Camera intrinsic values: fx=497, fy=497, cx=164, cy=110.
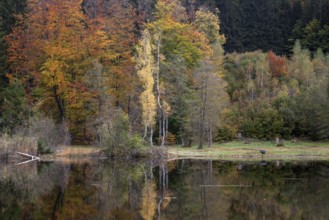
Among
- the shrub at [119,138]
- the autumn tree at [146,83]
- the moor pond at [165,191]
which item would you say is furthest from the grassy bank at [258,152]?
the moor pond at [165,191]

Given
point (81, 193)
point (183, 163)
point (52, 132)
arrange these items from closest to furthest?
1. point (81, 193)
2. point (183, 163)
3. point (52, 132)

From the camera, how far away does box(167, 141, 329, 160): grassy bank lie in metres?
38.3

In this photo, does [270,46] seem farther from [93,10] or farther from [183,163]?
[183,163]

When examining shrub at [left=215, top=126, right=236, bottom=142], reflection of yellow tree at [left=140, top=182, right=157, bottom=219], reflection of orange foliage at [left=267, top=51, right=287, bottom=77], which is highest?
reflection of orange foliage at [left=267, top=51, right=287, bottom=77]

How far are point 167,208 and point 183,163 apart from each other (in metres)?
16.0

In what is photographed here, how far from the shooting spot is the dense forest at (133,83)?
43.5 meters

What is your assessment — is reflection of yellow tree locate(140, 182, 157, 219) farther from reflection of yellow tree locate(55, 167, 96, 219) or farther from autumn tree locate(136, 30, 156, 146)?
autumn tree locate(136, 30, 156, 146)

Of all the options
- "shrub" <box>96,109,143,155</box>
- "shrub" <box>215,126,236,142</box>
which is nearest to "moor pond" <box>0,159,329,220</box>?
"shrub" <box>96,109,143,155</box>

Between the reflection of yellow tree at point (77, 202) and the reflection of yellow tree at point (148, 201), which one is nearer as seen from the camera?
the reflection of yellow tree at point (148, 201)

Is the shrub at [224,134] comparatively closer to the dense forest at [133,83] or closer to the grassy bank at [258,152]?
the dense forest at [133,83]

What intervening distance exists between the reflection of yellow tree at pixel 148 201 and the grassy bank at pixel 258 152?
14.1 m

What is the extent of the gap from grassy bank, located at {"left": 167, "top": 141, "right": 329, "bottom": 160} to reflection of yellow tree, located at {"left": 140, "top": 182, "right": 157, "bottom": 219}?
14107 millimetres

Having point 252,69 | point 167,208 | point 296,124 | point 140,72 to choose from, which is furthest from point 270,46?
point 167,208

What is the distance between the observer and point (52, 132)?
39969 mm
